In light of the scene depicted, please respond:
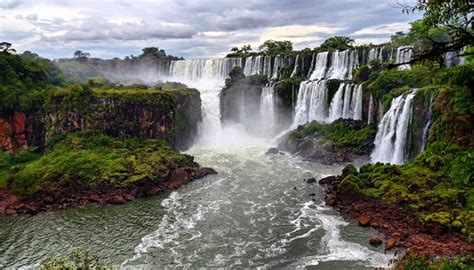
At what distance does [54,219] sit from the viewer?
3003 cm

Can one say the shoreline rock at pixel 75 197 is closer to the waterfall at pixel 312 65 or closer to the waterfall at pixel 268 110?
the waterfall at pixel 268 110

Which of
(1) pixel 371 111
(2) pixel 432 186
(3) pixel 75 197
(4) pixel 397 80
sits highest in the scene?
(4) pixel 397 80

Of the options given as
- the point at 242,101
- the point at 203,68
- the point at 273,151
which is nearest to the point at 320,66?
the point at 242,101

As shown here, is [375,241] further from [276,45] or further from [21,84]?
[276,45]

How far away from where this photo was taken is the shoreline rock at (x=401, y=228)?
71.4 feet

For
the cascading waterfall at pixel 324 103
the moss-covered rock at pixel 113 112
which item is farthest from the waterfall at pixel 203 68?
the moss-covered rock at pixel 113 112

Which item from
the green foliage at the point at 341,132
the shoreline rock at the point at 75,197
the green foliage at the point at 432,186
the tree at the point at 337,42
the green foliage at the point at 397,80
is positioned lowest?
the shoreline rock at the point at 75,197

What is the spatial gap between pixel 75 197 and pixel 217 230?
1300cm

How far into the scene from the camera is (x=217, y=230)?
2670 centimetres

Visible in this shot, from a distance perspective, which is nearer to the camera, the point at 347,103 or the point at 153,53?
the point at 347,103

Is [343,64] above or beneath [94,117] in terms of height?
above

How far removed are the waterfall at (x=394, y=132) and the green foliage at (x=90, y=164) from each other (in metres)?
17.2

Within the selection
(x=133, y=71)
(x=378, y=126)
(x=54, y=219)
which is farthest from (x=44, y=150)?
(x=133, y=71)

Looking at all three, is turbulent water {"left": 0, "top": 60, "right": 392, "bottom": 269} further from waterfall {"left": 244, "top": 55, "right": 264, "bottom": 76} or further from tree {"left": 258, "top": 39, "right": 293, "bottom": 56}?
tree {"left": 258, "top": 39, "right": 293, "bottom": 56}
